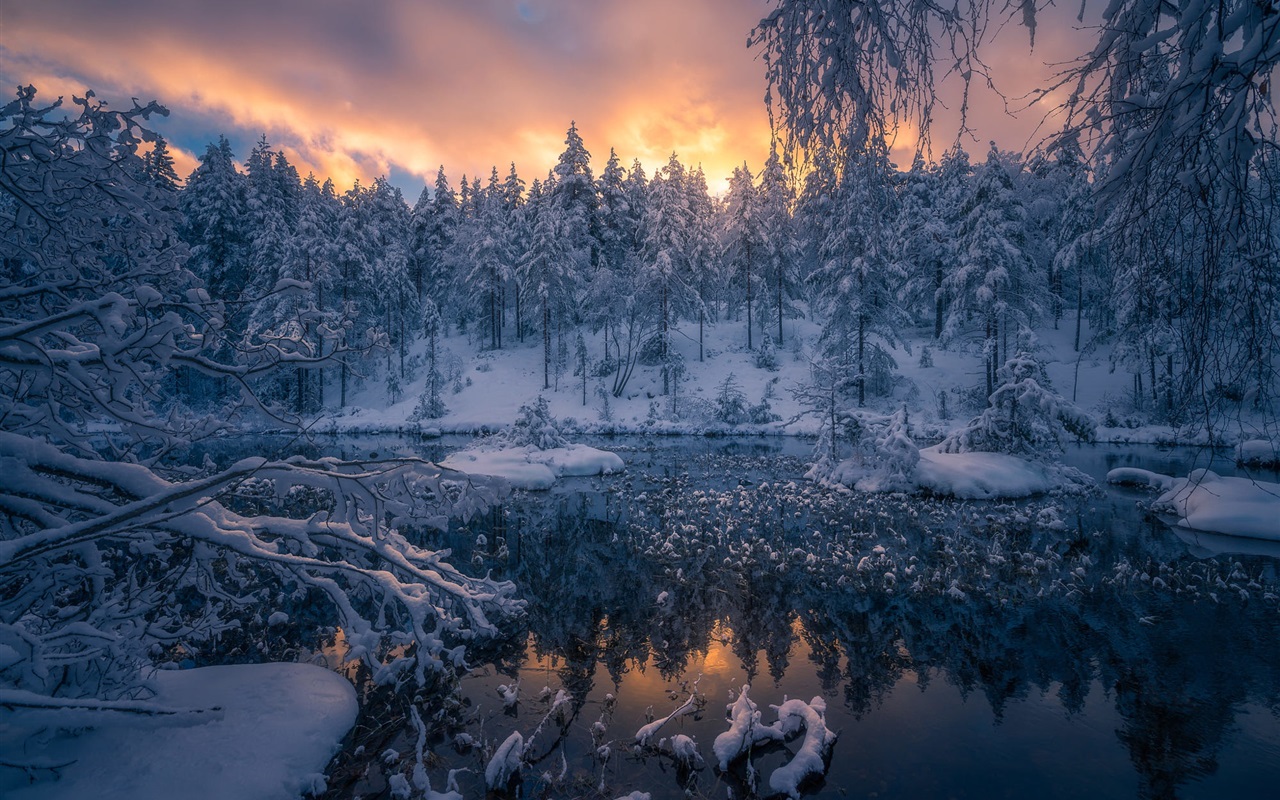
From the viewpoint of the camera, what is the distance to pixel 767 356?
45.0 metres

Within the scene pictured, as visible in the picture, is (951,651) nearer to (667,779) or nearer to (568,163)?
(667,779)

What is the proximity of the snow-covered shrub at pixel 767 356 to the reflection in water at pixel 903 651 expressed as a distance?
31447mm

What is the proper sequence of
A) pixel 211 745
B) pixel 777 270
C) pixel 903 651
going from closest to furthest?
pixel 211 745, pixel 903 651, pixel 777 270

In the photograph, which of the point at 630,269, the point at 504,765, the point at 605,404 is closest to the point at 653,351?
the point at 630,269

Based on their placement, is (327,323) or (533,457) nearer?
(327,323)

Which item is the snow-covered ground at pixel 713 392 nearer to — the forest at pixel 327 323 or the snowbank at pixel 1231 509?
the snowbank at pixel 1231 509

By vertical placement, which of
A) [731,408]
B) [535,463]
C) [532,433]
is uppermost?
[731,408]

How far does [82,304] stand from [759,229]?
156 ft

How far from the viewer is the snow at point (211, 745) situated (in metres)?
3.78

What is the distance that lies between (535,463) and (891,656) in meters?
15.7

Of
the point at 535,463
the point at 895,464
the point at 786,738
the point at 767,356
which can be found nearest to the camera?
the point at 786,738

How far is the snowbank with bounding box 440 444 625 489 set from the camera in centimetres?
1939

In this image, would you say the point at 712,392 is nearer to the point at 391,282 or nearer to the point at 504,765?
the point at 391,282

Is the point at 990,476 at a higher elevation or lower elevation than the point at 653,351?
lower
